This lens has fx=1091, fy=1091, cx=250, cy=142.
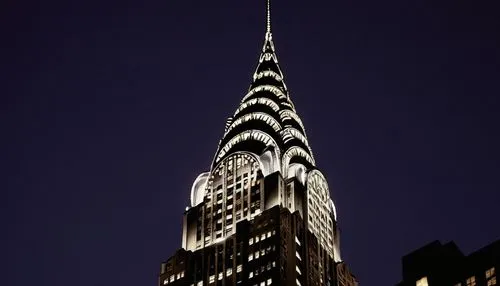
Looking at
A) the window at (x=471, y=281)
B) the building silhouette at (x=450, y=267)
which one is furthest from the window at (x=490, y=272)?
the window at (x=471, y=281)

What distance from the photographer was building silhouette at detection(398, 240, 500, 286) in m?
122

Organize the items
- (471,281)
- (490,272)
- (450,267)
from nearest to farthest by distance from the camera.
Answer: (490,272), (471,281), (450,267)

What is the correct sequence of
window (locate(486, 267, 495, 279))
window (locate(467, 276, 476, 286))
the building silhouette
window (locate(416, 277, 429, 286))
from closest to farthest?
window (locate(486, 267, 495, 279)) < the building silhouette < window (locate(467, 276, 476, 286)) < window (locate(416, 277, 429, 286))

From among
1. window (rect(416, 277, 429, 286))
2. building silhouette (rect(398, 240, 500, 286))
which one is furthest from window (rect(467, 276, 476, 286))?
window (rect(416, 277, 429, 286))

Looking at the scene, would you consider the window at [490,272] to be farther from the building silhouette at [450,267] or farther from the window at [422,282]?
the window at [422,282]

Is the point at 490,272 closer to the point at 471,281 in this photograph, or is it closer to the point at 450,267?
the point at 471,281

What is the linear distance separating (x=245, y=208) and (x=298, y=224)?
454 inches

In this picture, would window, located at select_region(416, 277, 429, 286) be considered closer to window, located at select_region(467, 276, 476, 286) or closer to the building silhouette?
the building silhouette

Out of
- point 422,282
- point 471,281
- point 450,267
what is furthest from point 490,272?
point 422,282

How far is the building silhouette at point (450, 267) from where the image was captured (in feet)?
401

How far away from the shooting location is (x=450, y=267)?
12719cm

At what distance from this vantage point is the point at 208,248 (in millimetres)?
197250

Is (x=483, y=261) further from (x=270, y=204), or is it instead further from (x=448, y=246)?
(x=270, y=204)

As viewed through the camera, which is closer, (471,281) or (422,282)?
(471,281)
